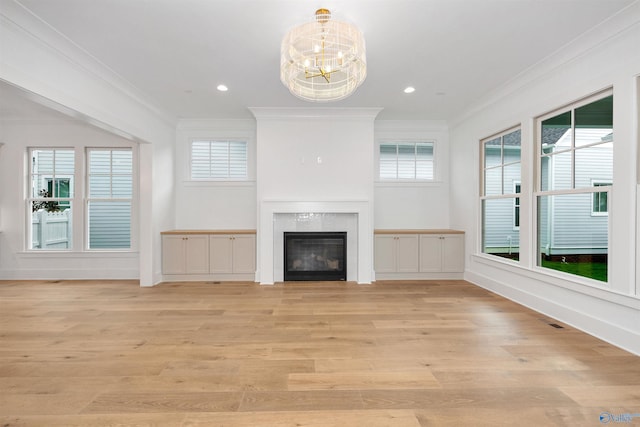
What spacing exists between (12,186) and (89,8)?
4684mm

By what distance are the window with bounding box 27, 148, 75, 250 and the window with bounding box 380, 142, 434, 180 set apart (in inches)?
223

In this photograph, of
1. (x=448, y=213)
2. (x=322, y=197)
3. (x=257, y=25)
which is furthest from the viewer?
(x=448, y=213)

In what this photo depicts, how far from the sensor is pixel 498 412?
6.13 feet

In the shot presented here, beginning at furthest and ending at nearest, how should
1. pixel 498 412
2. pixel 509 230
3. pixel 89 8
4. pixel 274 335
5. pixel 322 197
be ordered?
pixel 322 197
pixel 509 230
pixel 274 335
pixel 89 8
pixel 498 412

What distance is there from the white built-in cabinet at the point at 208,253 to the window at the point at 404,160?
2.81 m

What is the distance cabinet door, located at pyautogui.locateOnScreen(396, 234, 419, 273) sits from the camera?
5.37 m

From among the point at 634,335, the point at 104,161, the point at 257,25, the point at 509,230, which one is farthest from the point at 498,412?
the point at 104,161

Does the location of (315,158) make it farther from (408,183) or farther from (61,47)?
(61,47)

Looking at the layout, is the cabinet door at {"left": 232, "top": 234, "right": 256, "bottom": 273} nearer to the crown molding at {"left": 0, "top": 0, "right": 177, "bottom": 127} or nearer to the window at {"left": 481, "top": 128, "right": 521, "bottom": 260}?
the crown molding at {"left": 0, "top": 0, "right": 177, "bottom": 127}

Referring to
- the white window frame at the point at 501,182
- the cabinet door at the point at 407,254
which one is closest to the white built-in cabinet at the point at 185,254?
the cabinet door at the point at 407,254

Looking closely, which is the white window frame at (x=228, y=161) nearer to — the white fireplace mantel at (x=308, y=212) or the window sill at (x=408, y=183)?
the white fireplace mantel at (x=308, y=212)

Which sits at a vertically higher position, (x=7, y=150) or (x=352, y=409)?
(x=7, y=150)

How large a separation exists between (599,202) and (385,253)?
2949mm

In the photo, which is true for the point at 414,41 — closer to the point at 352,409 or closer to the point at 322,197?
the point at 322,197
